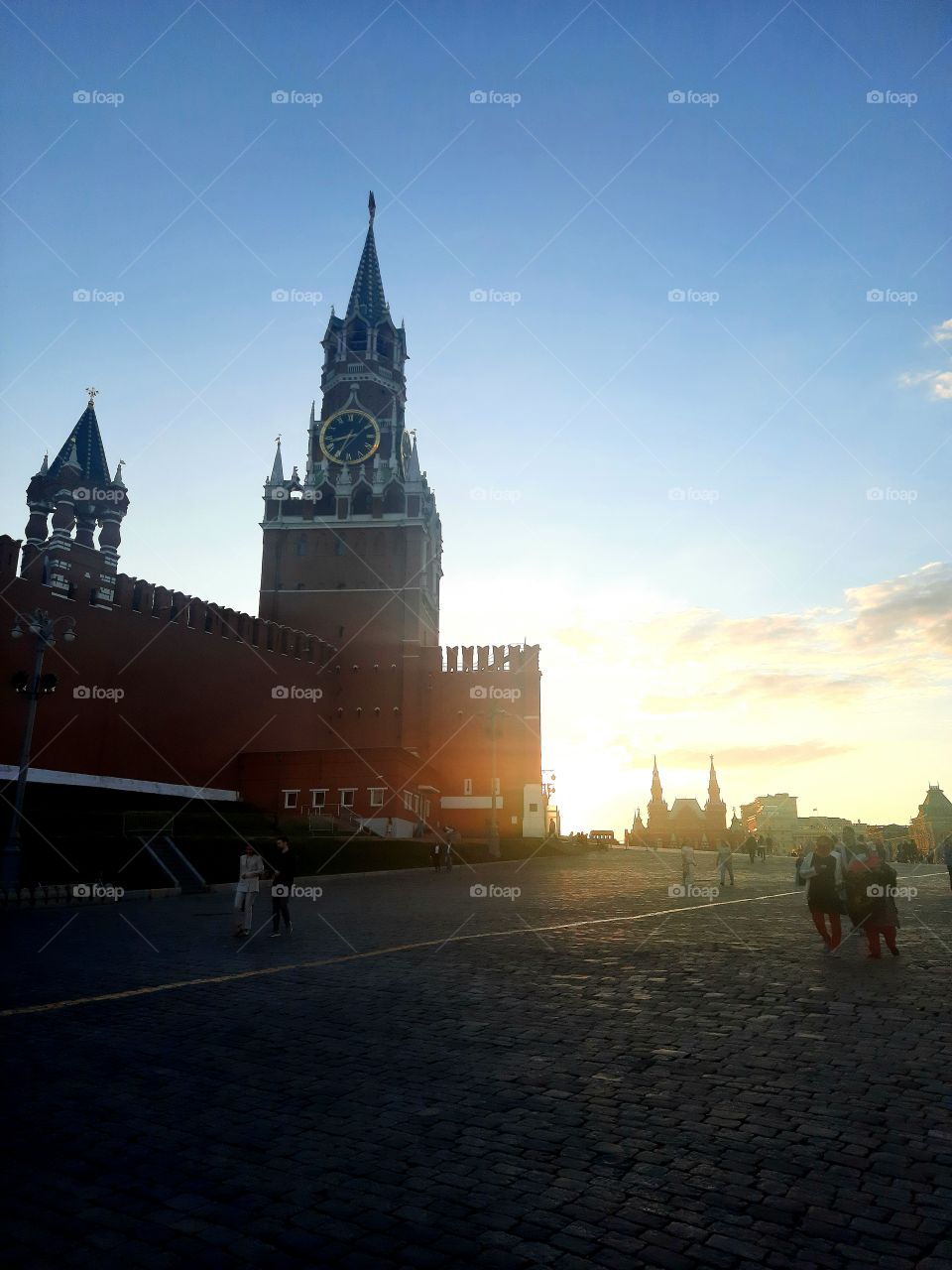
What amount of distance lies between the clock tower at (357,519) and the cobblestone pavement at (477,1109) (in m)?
37.8

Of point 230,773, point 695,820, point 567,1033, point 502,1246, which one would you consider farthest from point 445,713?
point 695,820

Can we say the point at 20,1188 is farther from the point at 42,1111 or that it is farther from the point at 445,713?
the point at 445,713

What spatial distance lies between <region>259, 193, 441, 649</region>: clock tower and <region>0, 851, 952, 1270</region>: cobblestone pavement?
1489 inches

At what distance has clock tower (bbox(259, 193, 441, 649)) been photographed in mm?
46750

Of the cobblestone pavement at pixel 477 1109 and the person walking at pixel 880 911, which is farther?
the person walking at pixel 880 911

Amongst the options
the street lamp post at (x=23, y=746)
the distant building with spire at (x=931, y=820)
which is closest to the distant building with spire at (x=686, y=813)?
the distant building with spire at (x=931, y=820)

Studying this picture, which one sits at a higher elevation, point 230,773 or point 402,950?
point 230,773

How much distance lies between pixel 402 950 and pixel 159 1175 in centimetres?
598

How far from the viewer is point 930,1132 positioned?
13.7 feet

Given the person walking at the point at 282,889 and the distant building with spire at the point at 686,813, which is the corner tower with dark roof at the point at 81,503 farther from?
the distant building with spire at the point at 686,813


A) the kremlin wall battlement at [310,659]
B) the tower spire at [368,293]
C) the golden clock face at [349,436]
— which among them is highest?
the tower spire at [368,293]

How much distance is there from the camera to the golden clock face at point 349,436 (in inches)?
2055

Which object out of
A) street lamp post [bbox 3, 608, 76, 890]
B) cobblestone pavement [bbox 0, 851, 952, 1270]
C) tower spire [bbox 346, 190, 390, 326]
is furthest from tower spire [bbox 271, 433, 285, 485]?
cobblestone pavement [bbox 0, 851, 952, 1270]

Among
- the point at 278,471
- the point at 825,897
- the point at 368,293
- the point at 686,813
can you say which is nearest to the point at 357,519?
the point at 278,471
